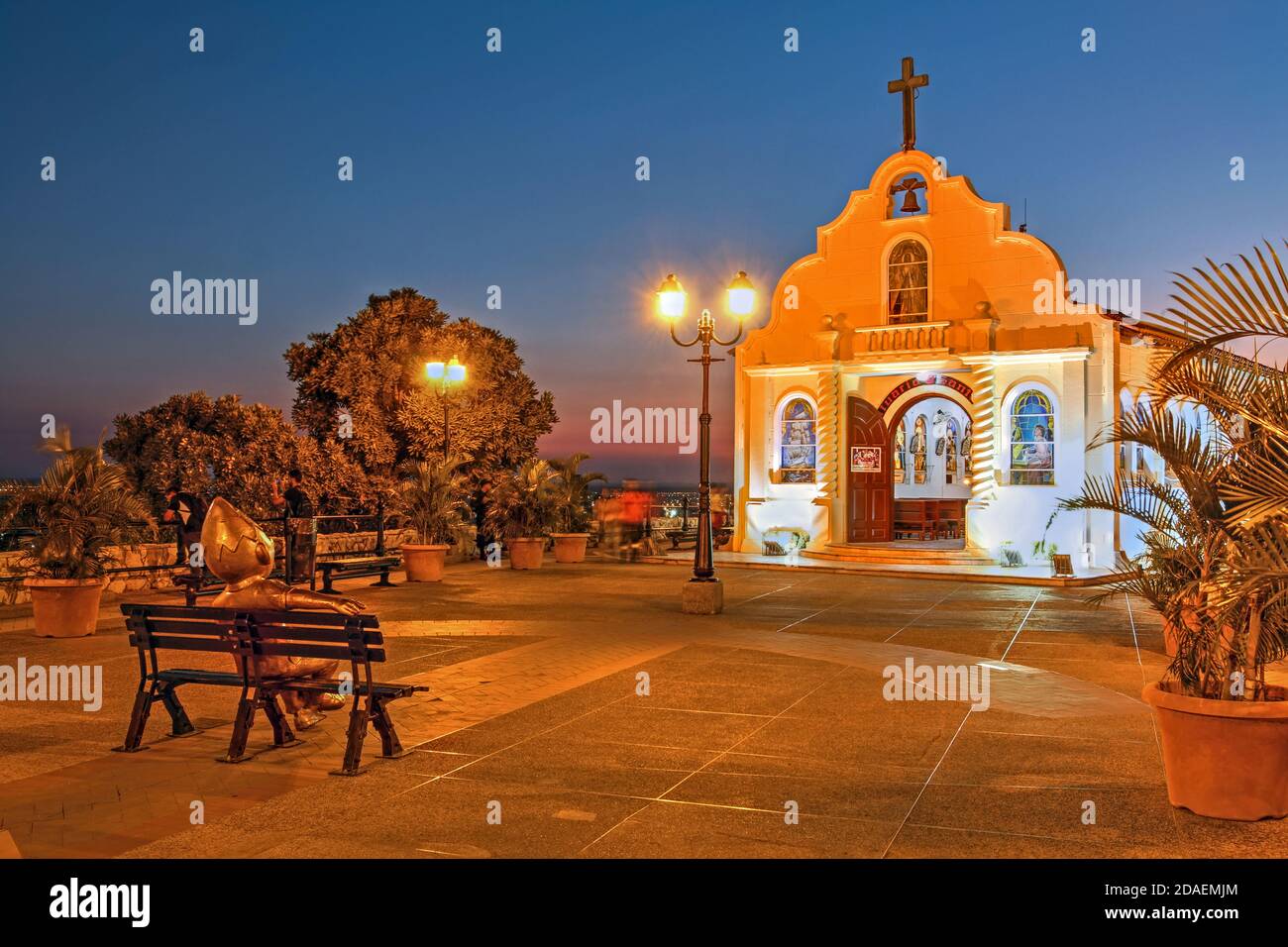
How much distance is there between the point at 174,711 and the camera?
706 cm

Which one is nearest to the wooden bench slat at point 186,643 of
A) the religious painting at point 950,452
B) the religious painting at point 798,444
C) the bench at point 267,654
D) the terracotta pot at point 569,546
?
the bench at point 267,654

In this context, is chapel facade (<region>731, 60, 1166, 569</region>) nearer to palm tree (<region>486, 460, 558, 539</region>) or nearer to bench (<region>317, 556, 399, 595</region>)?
palm tree (<region>486, 460, 558, 539</region>)

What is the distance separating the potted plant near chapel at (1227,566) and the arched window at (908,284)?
18466mm

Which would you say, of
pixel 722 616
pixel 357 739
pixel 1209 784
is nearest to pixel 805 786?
pixel 1209 784

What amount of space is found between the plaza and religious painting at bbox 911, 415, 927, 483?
60.8 feet

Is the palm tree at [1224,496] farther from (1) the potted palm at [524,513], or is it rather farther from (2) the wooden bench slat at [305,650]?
(1) the potted palm at [524,513]

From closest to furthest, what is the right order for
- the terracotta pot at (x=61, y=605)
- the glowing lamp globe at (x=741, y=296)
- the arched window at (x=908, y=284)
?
the terracotta pot at (x=61, y=605) < the glowing lamp globe at (x=741, y=296) < the arched window at (x=908, y=284)

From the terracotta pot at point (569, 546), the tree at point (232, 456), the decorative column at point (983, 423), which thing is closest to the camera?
the decorative column at point (983, 423)

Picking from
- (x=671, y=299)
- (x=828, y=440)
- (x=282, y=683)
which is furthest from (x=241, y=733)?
(x=828, y=440)

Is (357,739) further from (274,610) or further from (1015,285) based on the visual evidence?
(1015,285)

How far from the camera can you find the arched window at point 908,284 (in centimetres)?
2377

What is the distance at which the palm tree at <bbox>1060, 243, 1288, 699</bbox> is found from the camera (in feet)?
16.3

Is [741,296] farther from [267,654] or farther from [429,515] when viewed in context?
[267,654]

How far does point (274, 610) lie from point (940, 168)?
809 inches
